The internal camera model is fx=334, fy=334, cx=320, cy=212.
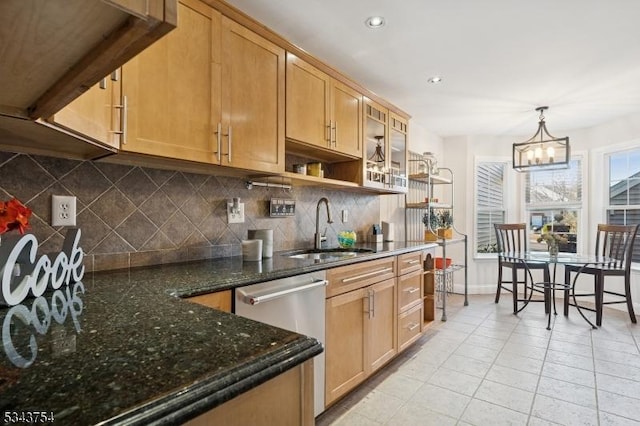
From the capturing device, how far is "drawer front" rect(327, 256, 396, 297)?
1940mm

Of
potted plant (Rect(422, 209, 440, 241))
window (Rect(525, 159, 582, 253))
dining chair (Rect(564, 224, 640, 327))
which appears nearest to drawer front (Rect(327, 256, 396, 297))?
potted plant (Rect(422, 209, 440, 241))

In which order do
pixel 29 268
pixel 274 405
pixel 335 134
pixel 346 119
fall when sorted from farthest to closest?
pixel 346 119 < pixel 335 134 < pixel 29 268 < pixel 274 405

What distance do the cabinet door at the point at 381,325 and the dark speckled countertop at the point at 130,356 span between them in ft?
4.92

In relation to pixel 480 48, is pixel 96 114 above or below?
below

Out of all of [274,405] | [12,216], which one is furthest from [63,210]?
[274,405]

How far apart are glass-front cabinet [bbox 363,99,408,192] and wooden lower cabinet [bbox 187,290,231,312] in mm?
1700

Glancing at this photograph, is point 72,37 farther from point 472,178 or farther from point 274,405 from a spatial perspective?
point 472,178

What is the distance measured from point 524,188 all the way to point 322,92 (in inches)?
157

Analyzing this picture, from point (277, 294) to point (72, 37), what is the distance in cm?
124

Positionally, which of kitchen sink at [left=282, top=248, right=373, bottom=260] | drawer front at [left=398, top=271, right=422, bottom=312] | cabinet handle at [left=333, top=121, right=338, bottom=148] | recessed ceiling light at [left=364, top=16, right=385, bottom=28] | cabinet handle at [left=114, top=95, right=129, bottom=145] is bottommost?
drawer front at [left=398, top=271, right=422, bottom=312]

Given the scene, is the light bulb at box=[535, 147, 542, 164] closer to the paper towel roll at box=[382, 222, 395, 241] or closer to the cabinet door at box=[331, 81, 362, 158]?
the paper towel roll at box=[382, 222, 395, 241]

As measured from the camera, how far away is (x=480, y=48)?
2.39m

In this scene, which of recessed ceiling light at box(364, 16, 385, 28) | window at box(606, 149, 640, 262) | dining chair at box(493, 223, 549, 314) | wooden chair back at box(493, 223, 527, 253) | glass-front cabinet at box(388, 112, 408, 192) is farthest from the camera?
wooden chair back at box(493, 223, 527, 253)

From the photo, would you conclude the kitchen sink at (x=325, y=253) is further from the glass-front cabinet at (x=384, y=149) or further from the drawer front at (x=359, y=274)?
the glass-front cabinet at (x=384, y=149)
